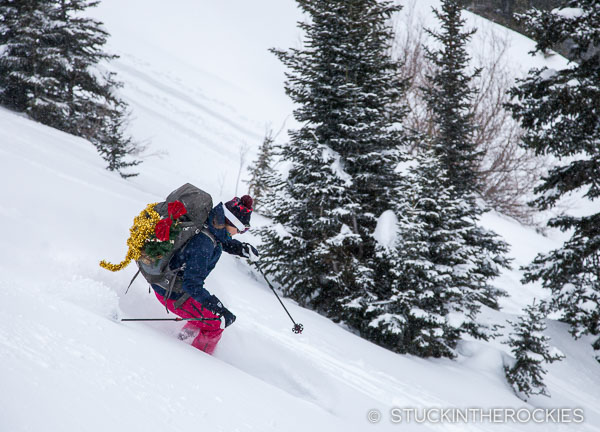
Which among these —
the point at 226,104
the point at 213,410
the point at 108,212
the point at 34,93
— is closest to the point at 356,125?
the point at 108,212

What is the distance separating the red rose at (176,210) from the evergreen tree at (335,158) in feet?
16.0

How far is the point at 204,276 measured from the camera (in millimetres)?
3727

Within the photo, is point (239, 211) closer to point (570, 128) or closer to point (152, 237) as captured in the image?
point (152, 237)

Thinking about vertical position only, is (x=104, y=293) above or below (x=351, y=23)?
below

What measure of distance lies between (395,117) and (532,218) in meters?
16.6

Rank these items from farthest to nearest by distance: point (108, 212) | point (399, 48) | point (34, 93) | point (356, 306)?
point (399, 48)
point (34, 93)
point (356, 306)
point (108, 212)

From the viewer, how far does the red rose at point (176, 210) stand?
352cm

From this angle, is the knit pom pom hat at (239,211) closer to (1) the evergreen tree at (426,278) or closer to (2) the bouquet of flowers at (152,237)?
(2) the bouquet of flowers at (152,237)

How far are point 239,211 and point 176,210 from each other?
29.8 inches

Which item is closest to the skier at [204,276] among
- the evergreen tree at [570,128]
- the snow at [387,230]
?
the snow at [387,230]

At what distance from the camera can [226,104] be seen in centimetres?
2688

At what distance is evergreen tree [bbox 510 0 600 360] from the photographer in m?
6.42

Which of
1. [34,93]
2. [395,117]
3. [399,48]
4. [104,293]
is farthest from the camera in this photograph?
[399,48]

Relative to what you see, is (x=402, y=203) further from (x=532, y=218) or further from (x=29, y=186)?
(x=532, y=218)
